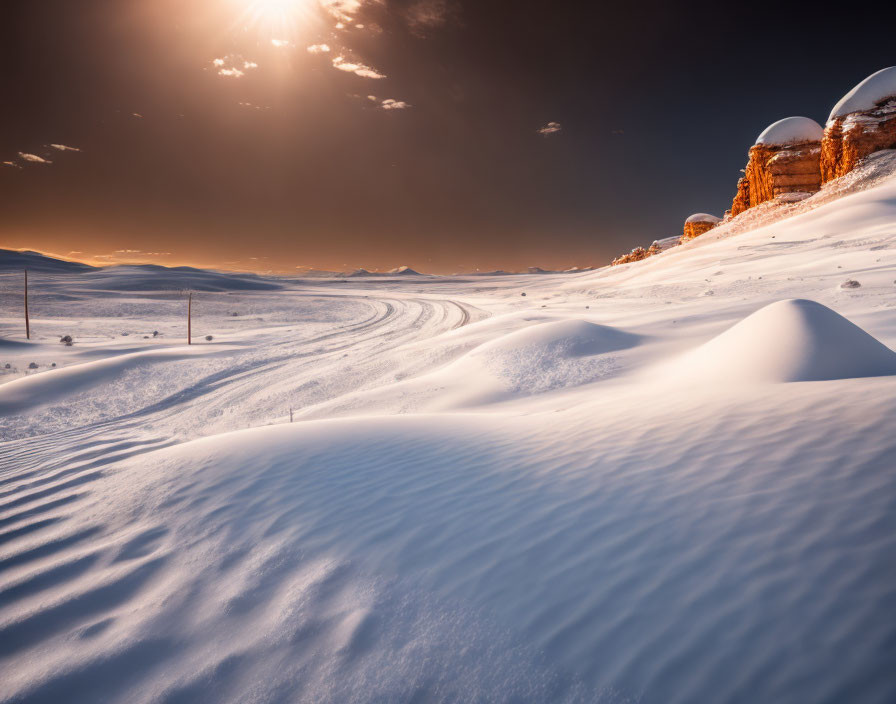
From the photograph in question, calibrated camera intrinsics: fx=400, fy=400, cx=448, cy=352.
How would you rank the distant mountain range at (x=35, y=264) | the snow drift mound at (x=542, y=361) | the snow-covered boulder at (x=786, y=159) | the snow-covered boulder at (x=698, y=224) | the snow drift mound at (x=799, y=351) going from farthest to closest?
the distant mountain range at (x=35, y=264) < the snow-covered boulder at (x=698, y=224) < the snow-covered boulder at (x=786, y=159) < the snow drift mound at (x=542, y=361) < the snow drift mound at (x=799, y=351)

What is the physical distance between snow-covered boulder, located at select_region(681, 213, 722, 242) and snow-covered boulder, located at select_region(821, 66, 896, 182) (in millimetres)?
17677

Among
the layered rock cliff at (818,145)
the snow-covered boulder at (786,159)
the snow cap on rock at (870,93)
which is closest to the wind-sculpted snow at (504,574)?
the layered rock cliff at (818,145)

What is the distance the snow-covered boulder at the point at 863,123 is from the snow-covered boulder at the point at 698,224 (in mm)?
17677

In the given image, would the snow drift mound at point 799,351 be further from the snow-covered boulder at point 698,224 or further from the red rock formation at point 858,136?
the snow-covered boulder at point 698,224

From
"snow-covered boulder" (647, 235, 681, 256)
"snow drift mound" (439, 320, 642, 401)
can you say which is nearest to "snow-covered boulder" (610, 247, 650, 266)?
"snow-covered boulder" (647, 235, 681, 256)

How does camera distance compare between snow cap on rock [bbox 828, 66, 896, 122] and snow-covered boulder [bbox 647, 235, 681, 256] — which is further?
snow-covered boulder [bbox 647, 235, 681, 256]

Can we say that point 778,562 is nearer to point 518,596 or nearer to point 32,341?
point 518,596

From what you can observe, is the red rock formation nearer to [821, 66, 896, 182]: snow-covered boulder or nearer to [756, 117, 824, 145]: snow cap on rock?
[821, 66, 896, 182]: snow-covered boulder

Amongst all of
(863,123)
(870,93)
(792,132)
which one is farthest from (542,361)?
(792,132)

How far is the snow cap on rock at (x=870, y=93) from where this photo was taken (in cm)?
2736

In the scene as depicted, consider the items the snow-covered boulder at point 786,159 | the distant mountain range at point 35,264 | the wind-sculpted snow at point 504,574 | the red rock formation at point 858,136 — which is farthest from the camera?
the distant mountain range at point 35,264

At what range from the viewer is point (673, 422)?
9.59ft

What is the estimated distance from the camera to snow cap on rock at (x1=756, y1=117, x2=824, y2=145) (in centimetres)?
3334

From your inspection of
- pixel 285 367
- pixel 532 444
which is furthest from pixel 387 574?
pixel 285 367
